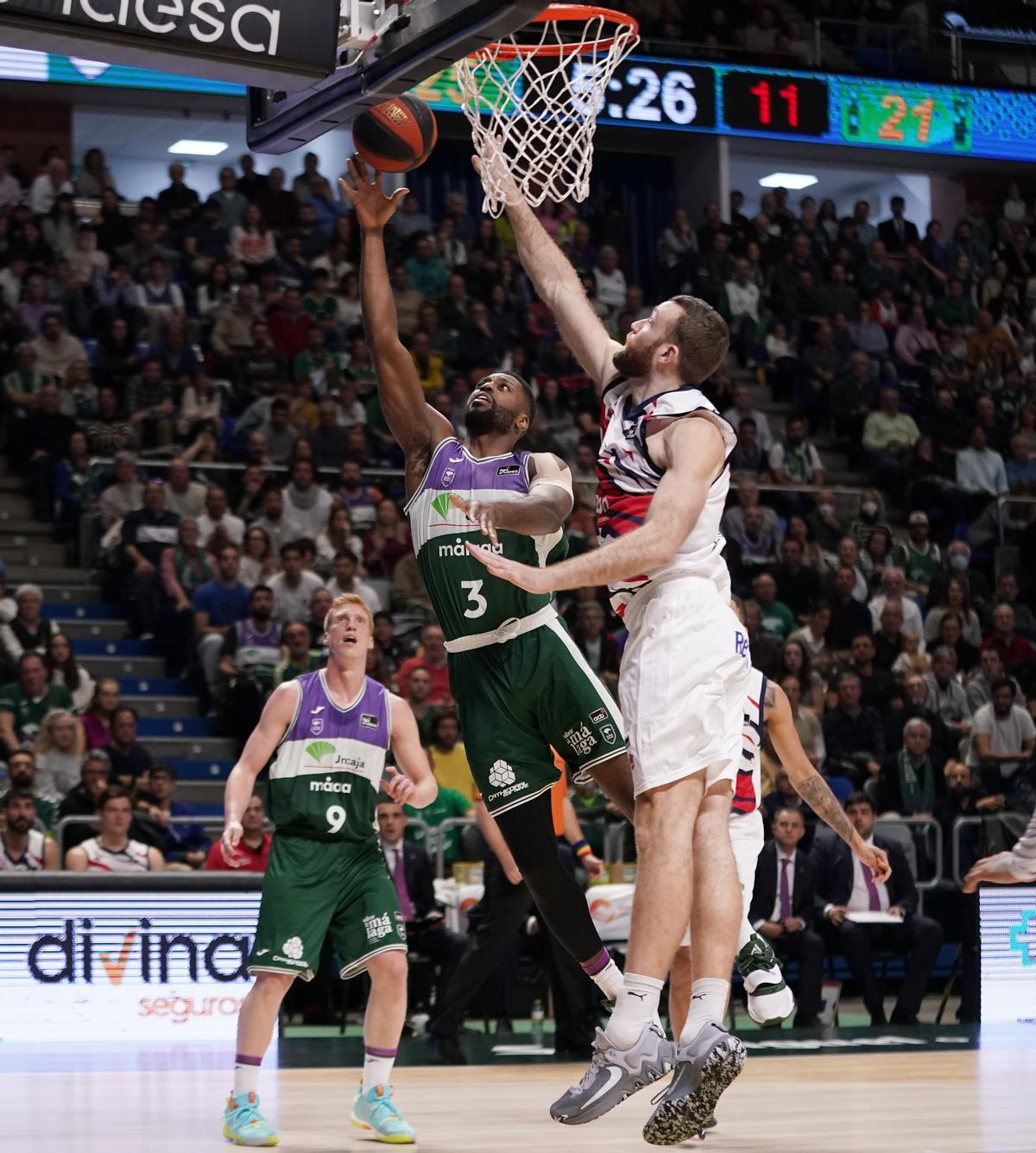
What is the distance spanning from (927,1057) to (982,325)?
12399 mm

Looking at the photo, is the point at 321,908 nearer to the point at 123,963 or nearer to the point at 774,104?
the point at 123,963

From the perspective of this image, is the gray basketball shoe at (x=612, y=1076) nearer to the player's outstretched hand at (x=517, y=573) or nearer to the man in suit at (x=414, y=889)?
the player's outstretched hand at (x=517, y=573)

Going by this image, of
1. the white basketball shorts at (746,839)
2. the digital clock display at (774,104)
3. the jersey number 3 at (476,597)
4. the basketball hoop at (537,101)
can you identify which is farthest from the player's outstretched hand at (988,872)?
the digital clock display at (774,104)

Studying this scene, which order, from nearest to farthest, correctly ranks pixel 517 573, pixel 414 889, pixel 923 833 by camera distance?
pixel 517 573, pixel 414 889, pixel 923 833

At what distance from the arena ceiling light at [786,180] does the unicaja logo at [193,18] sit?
1736 cm

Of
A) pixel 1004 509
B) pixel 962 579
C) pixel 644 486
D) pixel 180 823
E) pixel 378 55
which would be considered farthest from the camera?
pixel 1004 509

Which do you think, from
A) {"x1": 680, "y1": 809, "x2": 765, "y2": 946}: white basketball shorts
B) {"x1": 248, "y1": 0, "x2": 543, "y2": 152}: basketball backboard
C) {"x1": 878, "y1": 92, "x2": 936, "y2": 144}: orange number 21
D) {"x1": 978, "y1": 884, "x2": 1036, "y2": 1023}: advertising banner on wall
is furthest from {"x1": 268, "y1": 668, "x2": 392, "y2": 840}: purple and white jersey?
{"x1": 878, "y1": 92, "x2": 936, "y2": 144}: orange number 21

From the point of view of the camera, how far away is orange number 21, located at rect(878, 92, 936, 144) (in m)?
19.7

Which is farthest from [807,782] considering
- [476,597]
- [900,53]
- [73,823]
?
[900,53]

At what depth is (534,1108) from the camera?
6934mm

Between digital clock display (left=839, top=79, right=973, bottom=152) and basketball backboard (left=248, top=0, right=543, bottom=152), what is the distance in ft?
46.3

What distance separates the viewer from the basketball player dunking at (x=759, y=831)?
20.2ft

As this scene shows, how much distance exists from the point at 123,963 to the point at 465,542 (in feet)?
16.2

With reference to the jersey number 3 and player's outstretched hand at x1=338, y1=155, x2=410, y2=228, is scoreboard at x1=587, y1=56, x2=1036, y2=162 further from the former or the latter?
the jersey number 3
